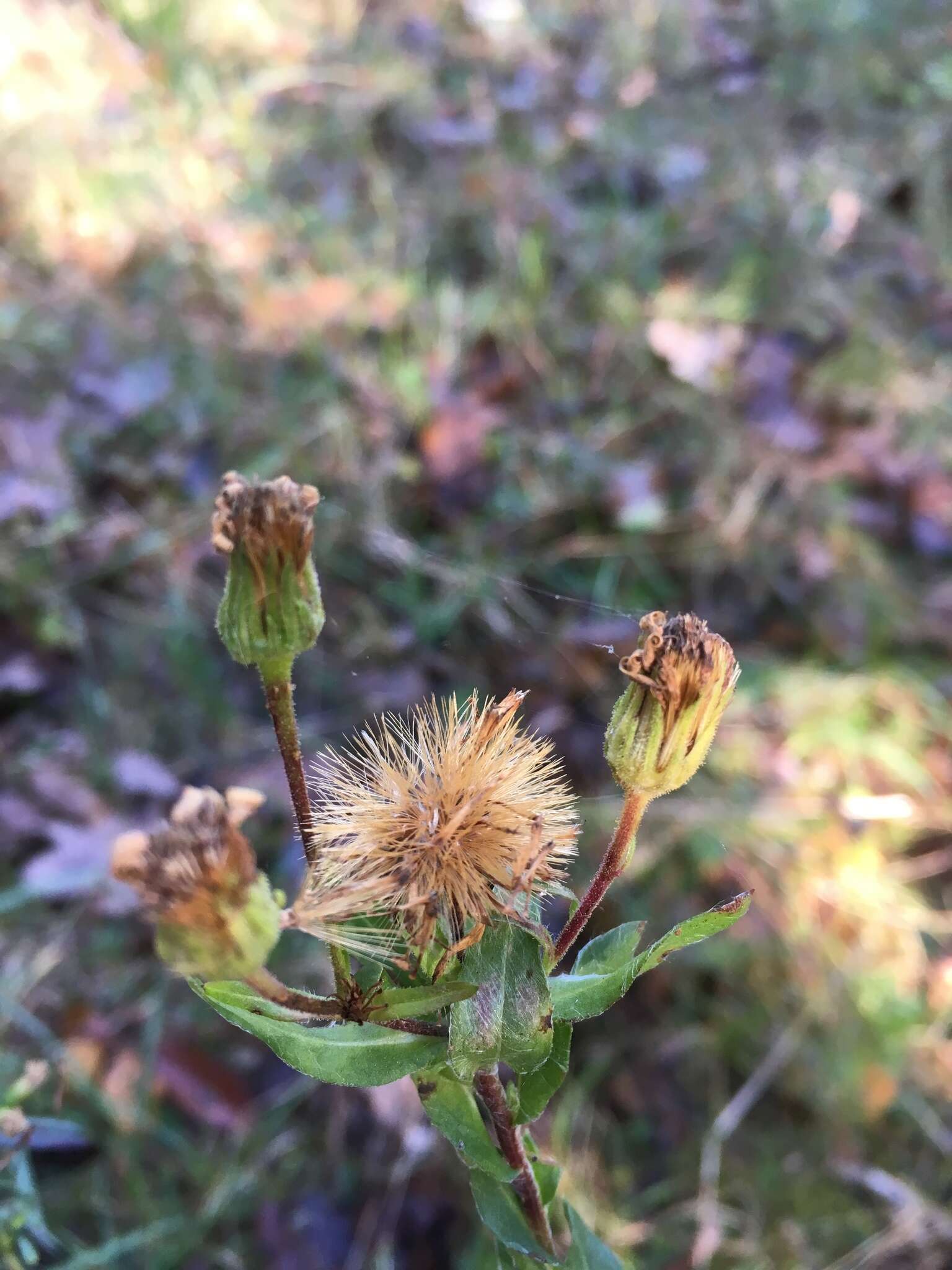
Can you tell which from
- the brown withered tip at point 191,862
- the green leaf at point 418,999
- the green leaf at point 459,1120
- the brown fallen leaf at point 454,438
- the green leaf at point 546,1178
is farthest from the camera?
the brown fallen leaf at point 454,438

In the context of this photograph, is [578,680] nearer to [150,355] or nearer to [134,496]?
[134,496]

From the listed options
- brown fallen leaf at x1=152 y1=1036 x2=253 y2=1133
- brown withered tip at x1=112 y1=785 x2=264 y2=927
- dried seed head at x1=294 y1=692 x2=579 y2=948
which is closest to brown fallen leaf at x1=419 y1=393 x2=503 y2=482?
brown fallen leaf at x1=152 y1=1036 x2=253 y2=1133

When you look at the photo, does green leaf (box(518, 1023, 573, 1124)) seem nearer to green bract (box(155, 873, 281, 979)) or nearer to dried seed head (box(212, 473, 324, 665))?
green bract (box(155, 873, 281, 979))

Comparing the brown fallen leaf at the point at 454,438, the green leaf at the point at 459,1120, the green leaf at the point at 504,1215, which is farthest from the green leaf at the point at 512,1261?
the brown fallen leaf at the point at 454,438

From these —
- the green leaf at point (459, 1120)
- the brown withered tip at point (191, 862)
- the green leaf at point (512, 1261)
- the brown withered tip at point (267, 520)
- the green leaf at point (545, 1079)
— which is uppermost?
the brown withered tip at point (267, 520)

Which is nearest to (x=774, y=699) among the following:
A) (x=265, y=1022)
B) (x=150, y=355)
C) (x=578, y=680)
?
(x=578, y=680)

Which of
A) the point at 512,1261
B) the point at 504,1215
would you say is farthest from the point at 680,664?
the point at 512,1261

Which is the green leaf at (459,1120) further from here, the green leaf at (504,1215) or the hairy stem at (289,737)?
the hairy stem at (289,737)
